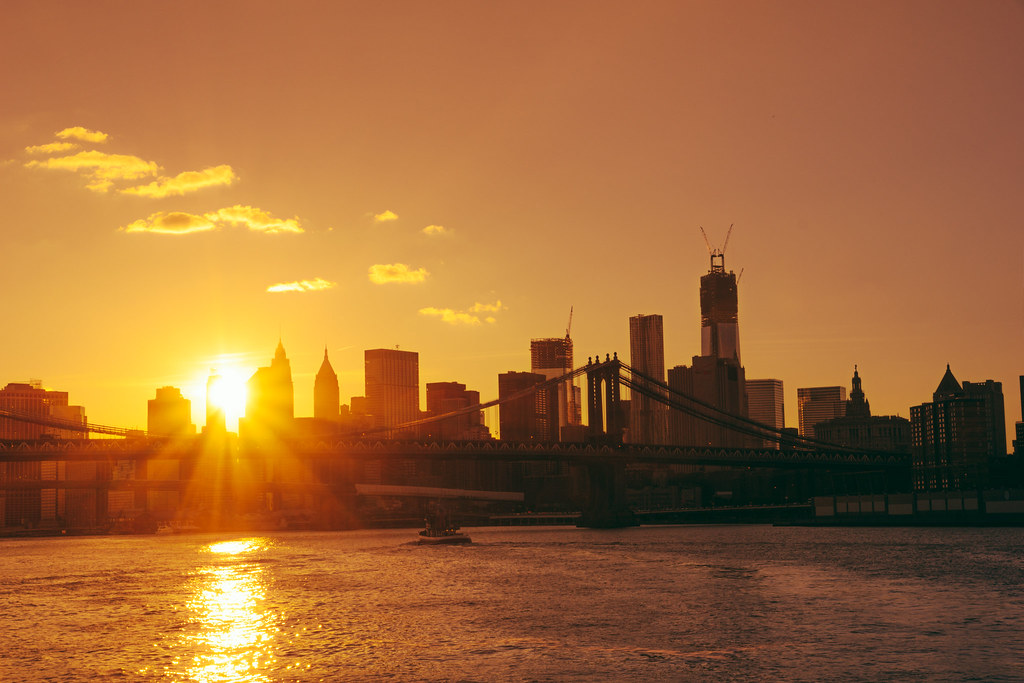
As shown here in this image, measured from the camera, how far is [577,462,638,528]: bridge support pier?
5748 inches

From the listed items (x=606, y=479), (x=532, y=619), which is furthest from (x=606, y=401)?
(x=532, y=619)

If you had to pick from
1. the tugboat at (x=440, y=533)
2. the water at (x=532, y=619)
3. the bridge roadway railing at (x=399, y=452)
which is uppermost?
the bridge roadway railing at (x=399, y=452)

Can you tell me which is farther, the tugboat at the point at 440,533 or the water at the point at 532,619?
the tugboat at the point at 440,533

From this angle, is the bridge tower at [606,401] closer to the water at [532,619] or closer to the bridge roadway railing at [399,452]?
the bridge roadway railing at [399,452]

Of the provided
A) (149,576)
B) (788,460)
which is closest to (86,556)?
(149,576)

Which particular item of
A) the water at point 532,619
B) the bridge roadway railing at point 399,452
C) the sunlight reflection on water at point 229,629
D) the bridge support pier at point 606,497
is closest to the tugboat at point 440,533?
the bridge roadway railing at point 399,452

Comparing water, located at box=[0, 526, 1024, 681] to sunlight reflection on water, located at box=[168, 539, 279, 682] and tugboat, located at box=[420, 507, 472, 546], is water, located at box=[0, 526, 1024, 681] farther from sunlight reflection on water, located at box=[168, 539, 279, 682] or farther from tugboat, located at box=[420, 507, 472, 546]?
tugboat, located at box=[420, 507, 472, 546]

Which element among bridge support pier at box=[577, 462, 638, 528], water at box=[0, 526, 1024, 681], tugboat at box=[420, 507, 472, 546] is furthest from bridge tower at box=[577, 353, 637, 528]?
water at box=[0, 526, 1024, 681]

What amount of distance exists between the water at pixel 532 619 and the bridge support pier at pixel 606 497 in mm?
62574

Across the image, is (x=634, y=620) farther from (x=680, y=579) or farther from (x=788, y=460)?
(x=788, y=460)

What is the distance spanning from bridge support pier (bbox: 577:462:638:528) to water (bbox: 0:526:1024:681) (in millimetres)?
62574

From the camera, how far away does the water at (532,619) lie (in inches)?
1318

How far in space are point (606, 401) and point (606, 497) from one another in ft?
46.8

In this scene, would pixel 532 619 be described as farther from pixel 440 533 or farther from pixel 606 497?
pixel 606 497
